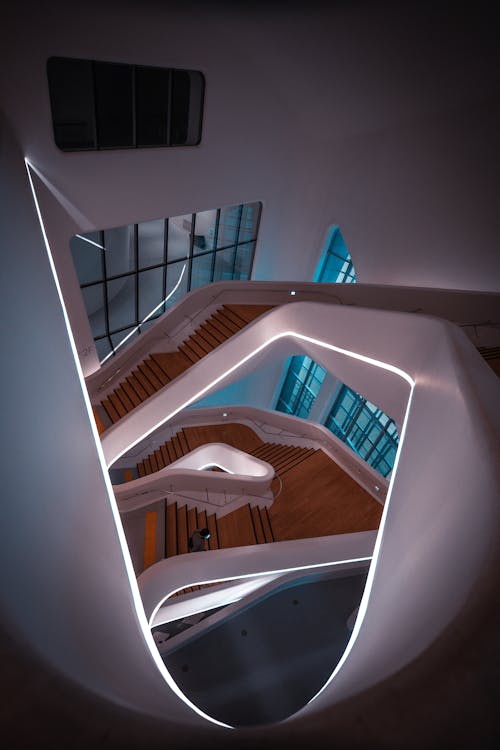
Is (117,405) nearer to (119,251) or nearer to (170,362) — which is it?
(170,362)

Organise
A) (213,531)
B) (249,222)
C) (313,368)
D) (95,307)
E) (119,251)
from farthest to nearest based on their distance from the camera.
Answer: (313,368)
(249,222)
(95,307)
(119,251)
(213,531)

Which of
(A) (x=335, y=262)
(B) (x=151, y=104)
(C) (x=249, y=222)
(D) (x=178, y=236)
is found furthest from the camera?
(A) (x=335, y=262)

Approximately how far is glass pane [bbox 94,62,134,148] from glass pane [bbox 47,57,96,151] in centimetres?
18

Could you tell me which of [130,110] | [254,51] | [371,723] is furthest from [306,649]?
[254,51]

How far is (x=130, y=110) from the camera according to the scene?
9.32 metres

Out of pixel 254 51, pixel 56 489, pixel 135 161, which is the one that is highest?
pixel 254 51

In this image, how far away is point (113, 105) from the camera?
30.0 ft

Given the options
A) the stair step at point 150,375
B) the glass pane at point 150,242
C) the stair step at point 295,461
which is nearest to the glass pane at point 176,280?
the glass pane at point 150,242

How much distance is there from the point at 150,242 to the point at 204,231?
86.9 inches

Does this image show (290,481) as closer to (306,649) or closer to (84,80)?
(306,649)

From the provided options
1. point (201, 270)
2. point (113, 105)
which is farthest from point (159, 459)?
point (113, 105)

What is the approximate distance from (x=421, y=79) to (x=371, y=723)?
10386mm

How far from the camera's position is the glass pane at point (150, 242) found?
12.8 meters

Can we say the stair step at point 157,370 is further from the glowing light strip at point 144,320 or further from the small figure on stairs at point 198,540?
the small figure on stairs at point 198,540
